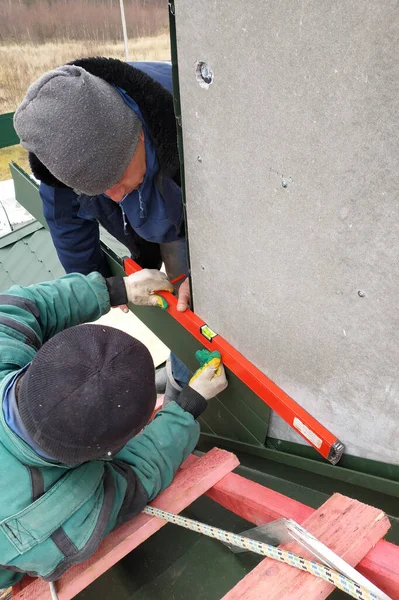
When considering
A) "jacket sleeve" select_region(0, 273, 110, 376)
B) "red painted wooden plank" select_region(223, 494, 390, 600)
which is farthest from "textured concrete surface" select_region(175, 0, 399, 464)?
"jacket sleeve" select_region(0, 273, 110, 376)

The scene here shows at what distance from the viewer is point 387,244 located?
822 mm

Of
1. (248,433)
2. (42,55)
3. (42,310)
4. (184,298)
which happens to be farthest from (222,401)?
(42,55)

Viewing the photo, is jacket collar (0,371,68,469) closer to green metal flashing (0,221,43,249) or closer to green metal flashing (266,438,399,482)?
green metal flashing (266,438,399,482)

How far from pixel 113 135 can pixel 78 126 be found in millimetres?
107

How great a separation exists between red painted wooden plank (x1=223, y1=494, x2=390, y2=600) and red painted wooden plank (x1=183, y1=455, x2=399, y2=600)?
0.09ft

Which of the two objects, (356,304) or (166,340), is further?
(166,340)

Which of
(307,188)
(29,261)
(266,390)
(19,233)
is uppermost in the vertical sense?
(307,188)

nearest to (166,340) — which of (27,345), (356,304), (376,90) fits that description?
(27,345)

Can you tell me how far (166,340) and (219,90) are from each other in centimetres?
123

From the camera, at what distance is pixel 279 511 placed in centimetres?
119

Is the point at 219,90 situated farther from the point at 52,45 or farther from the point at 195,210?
the point at 52,45

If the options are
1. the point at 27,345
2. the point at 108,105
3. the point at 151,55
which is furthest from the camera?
the point at 151,55

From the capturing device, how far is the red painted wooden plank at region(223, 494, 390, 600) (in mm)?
911

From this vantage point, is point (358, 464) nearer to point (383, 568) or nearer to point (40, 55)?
point (383, 568)
